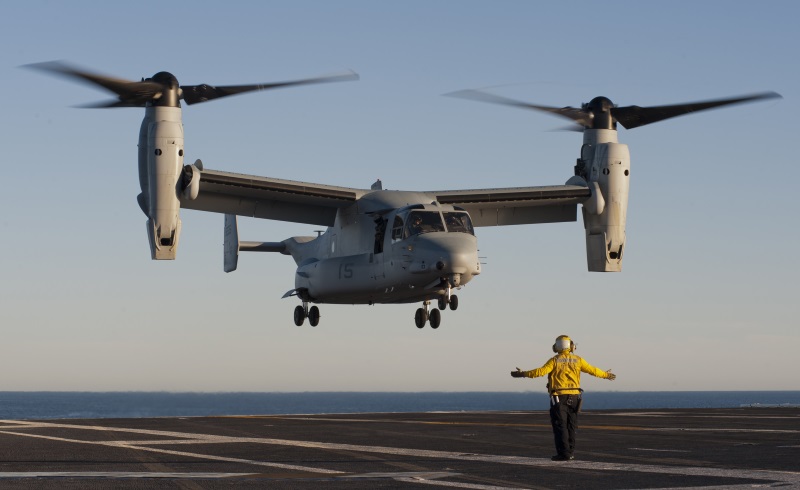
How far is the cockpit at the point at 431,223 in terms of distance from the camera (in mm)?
31156

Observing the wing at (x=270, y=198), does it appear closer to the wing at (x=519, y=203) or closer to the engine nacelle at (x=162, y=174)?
the engine nacelle at (x=162, y=174)

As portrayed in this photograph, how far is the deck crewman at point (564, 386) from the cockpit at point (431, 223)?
53.4 feet

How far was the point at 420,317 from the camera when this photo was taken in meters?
34.5

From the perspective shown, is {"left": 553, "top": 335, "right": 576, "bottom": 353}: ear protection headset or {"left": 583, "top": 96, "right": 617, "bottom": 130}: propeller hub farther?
{"left": 583, "top": 96, "right": 617, "bottom": 130}: propeller hub

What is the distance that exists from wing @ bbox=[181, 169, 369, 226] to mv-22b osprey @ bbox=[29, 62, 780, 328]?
0.03 m

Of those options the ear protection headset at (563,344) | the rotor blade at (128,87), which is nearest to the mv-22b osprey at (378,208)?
the rotor blade at (128,87)

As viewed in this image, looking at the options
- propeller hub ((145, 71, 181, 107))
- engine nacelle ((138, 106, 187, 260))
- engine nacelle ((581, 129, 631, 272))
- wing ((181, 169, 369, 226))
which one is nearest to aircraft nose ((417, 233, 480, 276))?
wing ((181, 169, 369, 226))

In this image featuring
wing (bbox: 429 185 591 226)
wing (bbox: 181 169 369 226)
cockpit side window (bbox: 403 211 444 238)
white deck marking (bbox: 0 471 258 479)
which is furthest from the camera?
wing (bbox: 429 185 591 226)

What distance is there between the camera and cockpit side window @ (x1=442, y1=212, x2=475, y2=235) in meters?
31.2

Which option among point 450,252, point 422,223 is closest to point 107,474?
point 450,252

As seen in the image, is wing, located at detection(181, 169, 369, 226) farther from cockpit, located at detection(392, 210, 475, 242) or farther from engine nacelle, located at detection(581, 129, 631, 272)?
engine nacelle, located at detection(581, 129, 631, 272)

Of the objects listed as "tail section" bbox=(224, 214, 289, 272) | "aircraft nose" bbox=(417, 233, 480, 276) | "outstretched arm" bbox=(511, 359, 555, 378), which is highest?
"tail section" bbox=(224, 214, 289, 272)

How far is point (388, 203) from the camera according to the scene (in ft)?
112

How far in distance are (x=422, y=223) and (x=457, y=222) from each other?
1044 millimetres
